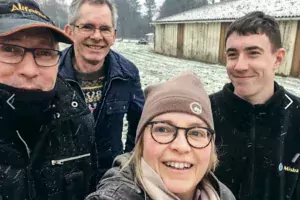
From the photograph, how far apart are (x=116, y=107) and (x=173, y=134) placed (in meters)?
1.29

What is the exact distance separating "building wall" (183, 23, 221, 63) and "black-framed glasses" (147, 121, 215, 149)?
63.4 feet

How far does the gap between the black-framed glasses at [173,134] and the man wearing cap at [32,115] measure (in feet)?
2.33

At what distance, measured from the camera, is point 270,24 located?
8.30 feet

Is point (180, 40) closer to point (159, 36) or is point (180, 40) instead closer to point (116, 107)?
point (159, 36)

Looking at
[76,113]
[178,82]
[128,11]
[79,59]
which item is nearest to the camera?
[178,82]

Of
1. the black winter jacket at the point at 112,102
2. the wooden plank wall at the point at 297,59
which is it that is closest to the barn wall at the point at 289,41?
the wooden plank wall at the point at 297,59

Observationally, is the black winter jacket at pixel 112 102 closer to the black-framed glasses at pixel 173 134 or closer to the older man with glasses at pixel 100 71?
the older man with glasses at pixel 100 71

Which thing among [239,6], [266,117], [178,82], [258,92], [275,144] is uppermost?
[239,6]

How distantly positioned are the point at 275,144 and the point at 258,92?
472 mm

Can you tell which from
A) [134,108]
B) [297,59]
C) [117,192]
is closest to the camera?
[117,192]

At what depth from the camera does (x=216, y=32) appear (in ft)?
65.8

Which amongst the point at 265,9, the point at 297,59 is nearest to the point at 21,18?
the point at 297,59

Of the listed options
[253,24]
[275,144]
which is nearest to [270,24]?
[253,24]

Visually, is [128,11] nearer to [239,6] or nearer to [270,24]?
[239,6]
